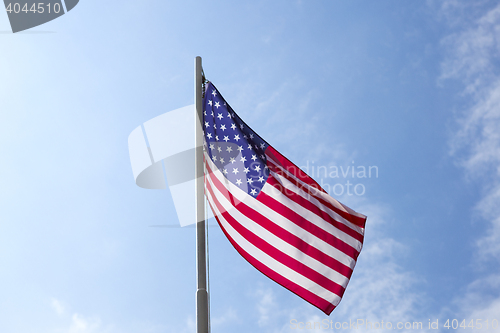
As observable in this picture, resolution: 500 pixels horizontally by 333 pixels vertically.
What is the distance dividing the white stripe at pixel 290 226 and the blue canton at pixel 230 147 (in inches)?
6.0

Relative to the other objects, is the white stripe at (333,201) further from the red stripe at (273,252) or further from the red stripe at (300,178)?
the red stripe at (273,252)

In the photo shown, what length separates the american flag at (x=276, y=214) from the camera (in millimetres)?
9766

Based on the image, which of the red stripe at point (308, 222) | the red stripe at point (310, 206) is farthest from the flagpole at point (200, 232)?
the red stripe at point (310, 206)

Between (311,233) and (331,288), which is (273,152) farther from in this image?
(331,288)

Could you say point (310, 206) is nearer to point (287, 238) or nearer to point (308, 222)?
point (308, 222)

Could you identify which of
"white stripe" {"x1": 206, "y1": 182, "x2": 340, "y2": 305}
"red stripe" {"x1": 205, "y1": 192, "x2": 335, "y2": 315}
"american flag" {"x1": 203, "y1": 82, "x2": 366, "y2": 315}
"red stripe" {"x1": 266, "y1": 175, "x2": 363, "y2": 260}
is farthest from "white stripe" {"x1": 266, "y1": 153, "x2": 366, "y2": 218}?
"red stripe" {"x1": 205, "y1": 192, "x2": 335, "y2": 315}

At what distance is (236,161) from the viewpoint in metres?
10.1

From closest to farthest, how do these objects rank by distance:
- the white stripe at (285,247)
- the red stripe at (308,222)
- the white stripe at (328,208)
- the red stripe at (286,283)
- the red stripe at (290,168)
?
the red stripe at (286,283) < the white stripe at (285,247) < the red stripe at (308,222) < the white stripe at (328,208) < the red stripe at (290,168)

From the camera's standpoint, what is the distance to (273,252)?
9883 millimetres

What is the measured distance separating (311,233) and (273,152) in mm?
2085

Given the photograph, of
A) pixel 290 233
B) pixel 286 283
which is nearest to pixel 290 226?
pixel 290 233

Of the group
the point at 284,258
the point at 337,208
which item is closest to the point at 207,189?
the point at 284,258

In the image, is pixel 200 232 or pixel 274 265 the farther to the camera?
pixel 274 265

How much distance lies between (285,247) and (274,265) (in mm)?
474
